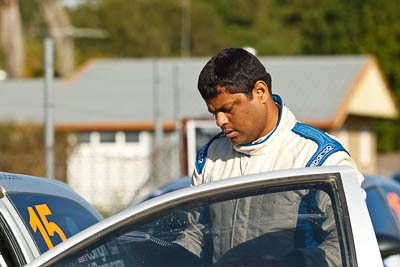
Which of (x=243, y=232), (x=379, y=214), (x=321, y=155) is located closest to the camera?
(x=243, y=232)

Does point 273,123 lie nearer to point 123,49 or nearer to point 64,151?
point 64,151

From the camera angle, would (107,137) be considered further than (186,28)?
No

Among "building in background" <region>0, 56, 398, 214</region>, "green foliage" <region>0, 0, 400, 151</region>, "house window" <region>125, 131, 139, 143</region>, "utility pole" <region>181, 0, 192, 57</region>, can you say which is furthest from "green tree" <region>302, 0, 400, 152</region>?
"house window" <region>125, 131, 139, 143</region>

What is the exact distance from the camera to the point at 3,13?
23.6 metres

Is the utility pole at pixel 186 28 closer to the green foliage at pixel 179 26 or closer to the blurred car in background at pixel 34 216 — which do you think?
the green foliage at pixel 179 26

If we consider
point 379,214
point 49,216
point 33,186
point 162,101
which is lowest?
point 162,101

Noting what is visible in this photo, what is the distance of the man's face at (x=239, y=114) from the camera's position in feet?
10.6

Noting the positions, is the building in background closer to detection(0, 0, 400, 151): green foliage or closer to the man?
the man

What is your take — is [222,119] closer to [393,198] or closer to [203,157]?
[203,157]

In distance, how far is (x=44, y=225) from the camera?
3.47 m

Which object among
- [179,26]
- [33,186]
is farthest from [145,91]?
[179,26]

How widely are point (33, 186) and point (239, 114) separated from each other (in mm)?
1008

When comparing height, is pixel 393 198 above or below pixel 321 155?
below

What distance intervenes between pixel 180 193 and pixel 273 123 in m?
0.78
